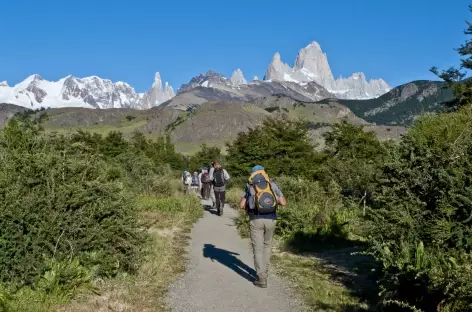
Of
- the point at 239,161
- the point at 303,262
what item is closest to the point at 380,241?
the point at 303,262

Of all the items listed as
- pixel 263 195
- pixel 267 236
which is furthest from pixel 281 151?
pixel 263 195

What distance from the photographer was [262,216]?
799 cm

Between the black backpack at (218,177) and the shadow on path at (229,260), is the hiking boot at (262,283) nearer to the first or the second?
the shadow on path at (229,260)

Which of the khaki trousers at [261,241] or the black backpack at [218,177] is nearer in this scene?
the khaki trousers at [261,241]

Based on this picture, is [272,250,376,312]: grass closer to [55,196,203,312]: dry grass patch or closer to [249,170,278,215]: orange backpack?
[249,170,278,215]: orange backpack

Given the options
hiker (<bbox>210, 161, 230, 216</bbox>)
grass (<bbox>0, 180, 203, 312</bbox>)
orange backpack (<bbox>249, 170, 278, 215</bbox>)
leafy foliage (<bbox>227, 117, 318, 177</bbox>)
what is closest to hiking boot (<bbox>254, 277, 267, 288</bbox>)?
orange backpack (<bbox>249, 170, 278, 215</bbox>)

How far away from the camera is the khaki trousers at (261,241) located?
8.00m

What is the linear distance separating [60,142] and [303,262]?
17.1 feet

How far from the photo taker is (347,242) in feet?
38.5

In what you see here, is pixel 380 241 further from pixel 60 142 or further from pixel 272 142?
pixel 272 142

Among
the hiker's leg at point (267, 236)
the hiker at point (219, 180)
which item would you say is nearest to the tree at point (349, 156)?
the hiker at point (219, 180)

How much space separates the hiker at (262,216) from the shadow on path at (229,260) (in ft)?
1.95

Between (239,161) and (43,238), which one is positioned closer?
(43,238)

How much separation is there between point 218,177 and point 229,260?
7378mm
